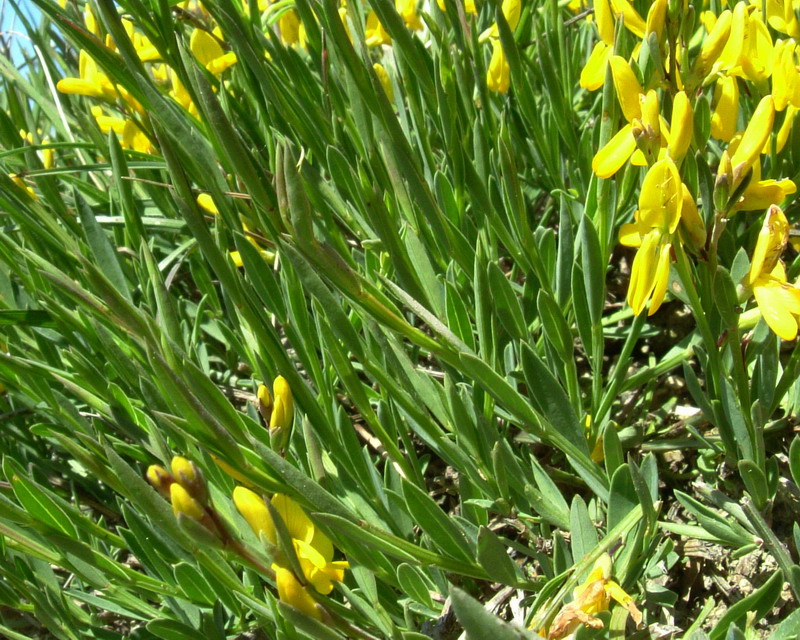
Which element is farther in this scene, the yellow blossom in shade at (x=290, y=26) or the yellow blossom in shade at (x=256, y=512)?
the yellow blossom in shade at (x=290, y=26)

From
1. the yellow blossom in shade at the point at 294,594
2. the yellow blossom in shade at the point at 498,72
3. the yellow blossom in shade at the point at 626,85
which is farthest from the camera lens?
the yellow blossom in shade at the point at 498,72

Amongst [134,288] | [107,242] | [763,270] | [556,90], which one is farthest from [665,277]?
[134,288]

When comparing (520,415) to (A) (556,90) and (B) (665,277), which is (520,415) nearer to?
(B) (665,277)

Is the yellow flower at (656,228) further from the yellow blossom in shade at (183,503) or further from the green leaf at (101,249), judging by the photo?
the green leaf at (101,249)

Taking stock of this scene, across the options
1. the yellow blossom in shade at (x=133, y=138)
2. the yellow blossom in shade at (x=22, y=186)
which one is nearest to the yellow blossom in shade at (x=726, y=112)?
the yellow blossom in shade at (x=22, y=186)

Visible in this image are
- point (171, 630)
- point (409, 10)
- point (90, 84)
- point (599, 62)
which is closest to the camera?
point (171, 630)

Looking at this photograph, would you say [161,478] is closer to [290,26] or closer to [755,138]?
[755,138]

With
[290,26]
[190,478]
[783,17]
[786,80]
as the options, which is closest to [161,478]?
[190,478]
